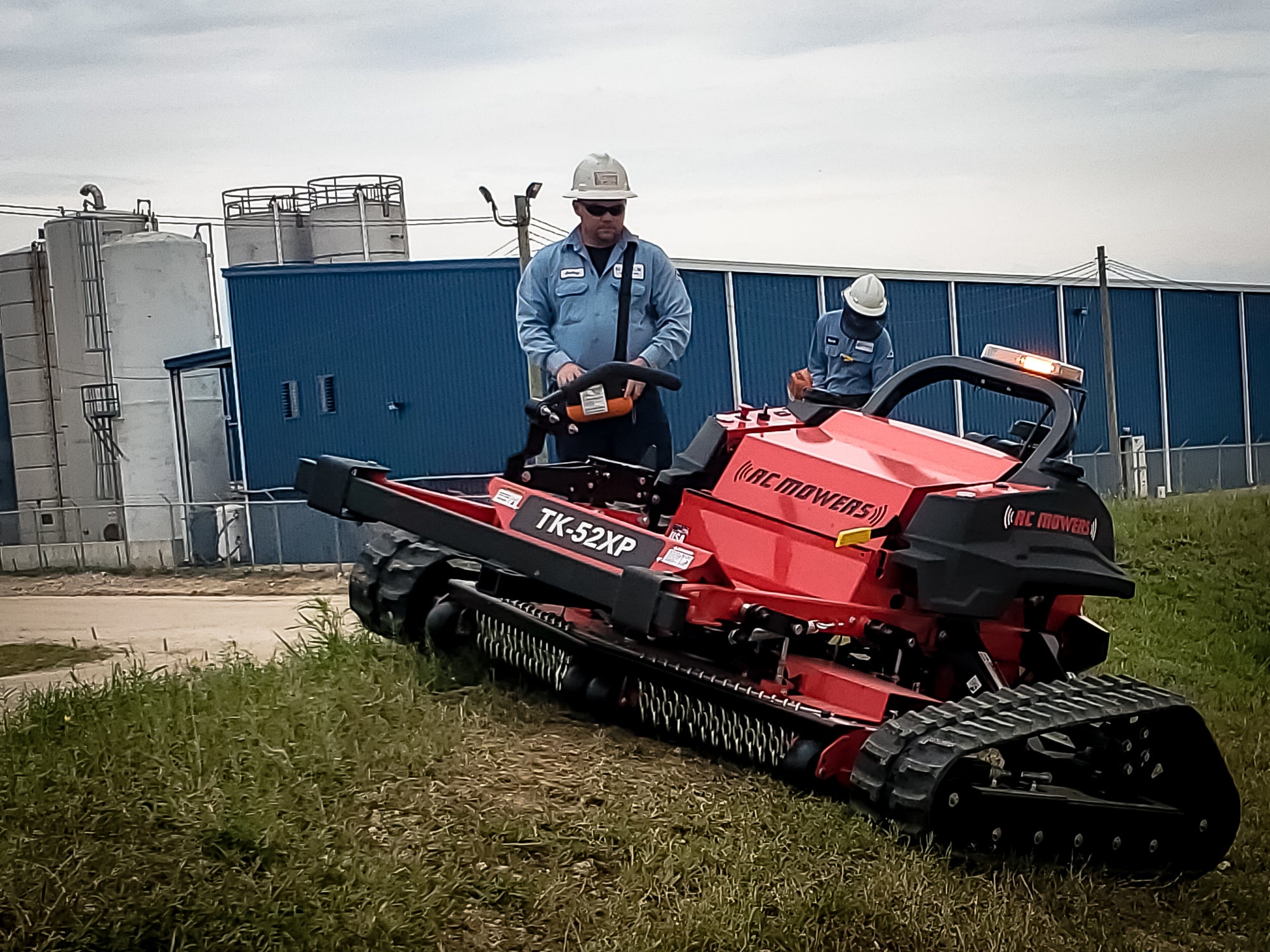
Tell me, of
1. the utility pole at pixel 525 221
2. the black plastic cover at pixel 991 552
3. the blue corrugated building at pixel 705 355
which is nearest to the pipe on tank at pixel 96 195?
the black plastic cover at pixel 991 552

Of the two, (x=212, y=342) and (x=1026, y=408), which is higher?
(x=212, y=342)

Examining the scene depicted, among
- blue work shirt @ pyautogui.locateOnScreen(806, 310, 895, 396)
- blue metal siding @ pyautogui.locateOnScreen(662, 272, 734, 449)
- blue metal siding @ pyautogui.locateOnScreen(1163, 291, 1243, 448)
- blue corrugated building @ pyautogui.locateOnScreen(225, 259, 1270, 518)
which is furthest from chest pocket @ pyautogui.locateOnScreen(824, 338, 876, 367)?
blue metal siding @ pyautogui.locateOnScreen(1163, 291, 1243, 448)

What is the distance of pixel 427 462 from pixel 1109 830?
15.8 meters

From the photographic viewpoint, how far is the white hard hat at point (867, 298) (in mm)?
7773

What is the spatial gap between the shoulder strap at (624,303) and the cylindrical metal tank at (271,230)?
5199 mm

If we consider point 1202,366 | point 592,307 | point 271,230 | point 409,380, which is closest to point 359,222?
point 271,230

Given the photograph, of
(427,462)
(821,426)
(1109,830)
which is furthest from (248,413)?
(1109,830)

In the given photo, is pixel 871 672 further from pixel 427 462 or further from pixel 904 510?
pixel 427 462

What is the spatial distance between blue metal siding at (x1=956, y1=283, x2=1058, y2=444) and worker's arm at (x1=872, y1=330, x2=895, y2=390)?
15018 millimetres

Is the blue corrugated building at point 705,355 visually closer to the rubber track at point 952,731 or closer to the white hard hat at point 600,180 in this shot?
the white hard hat at point 600,180

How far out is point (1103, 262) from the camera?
70.9 feet

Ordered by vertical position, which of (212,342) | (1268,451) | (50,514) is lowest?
(1268,451)

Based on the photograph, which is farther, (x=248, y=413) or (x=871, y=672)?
(x=248, y=413)

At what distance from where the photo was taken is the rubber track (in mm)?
3871
